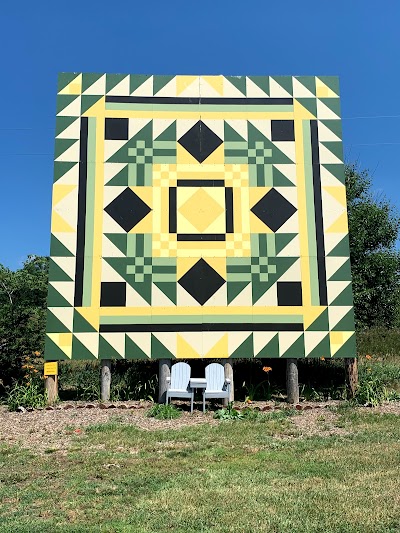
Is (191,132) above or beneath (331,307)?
above

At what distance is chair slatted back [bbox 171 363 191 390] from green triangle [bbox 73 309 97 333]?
6.05ft

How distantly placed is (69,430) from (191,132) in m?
6.54

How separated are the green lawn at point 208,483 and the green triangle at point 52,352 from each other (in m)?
2.42

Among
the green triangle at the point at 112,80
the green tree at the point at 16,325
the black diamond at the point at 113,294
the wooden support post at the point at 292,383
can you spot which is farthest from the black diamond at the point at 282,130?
the green tree at the point at 16,325

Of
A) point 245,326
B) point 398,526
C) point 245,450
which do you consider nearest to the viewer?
point 398,526

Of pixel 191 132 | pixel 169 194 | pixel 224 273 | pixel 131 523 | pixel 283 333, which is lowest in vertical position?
pixel 131 523

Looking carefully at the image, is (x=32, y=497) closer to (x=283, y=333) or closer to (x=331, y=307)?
(x=283, y=333)

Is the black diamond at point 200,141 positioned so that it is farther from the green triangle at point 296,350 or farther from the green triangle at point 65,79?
the green triangle at point 296,350

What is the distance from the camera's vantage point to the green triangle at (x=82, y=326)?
9766mm

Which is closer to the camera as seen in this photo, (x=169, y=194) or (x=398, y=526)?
(x=398, y=526)

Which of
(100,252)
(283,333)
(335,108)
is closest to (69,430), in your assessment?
(100,252)

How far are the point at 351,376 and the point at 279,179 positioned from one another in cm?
448

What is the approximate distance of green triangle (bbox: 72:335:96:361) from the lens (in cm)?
969

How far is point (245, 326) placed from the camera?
9.91 m
